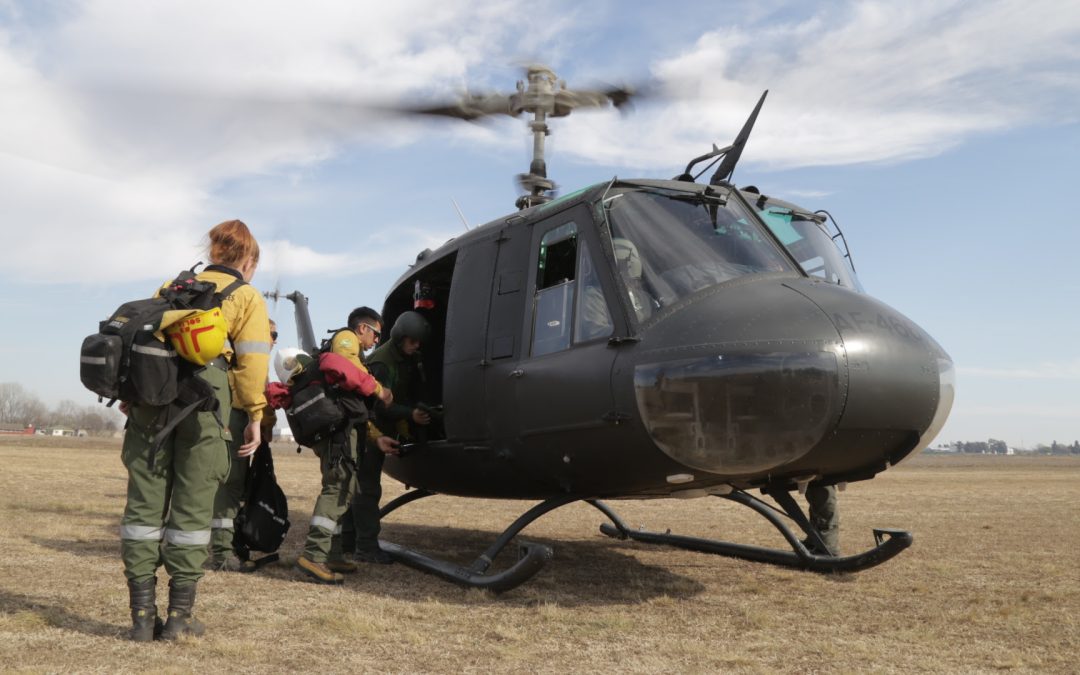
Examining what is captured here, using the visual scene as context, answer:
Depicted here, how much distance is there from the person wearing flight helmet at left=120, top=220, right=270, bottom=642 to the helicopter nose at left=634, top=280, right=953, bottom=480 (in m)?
1.99

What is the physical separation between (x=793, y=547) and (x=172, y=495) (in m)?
4.31

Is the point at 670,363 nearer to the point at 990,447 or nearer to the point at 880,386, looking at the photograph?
the point at 880,386

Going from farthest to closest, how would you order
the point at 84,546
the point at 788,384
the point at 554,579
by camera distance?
the point at 84,546, the point at 554,579, the point at 788,384

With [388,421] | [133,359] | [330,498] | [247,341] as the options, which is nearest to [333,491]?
[330,498]

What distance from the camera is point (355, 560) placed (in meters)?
6.53

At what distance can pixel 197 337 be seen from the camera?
12.4 ft

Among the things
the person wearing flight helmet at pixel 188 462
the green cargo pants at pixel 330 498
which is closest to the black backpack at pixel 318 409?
the green cargo pants at pixel 330 498

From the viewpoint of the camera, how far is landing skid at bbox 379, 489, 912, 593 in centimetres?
494

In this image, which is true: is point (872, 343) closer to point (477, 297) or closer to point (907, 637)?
point (907, 637)

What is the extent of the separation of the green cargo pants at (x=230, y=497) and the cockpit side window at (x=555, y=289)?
2358 millimetres

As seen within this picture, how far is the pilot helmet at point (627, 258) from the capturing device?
484 cm

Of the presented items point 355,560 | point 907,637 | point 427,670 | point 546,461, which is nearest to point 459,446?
point 546,461

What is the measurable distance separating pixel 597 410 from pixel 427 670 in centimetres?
178

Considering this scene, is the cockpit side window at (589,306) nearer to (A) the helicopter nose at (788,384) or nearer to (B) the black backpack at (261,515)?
(A) the helicopter nose at (788,384)
